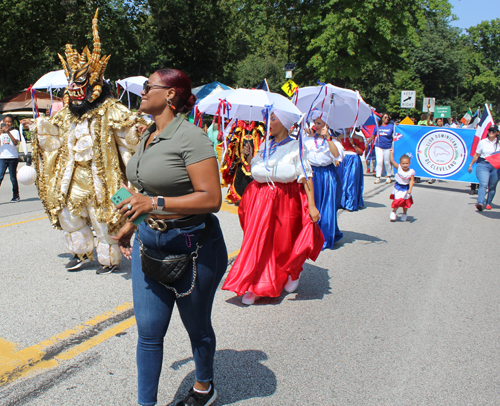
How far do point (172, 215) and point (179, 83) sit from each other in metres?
0.65

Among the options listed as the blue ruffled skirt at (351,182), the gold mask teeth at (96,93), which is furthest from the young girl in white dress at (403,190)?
the gold mask teeth at (96,93)

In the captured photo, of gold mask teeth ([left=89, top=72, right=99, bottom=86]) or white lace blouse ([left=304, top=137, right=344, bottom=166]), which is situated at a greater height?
gold mask teeth ([left=89, top=72, right=99, bottom=86])

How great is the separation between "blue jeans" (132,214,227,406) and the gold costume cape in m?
2.30

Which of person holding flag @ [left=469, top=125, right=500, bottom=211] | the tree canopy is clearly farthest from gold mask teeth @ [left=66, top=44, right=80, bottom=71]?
the tree canopy

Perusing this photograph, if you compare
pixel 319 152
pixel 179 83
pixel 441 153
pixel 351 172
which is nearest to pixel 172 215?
pixel 179 83

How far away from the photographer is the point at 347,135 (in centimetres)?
899

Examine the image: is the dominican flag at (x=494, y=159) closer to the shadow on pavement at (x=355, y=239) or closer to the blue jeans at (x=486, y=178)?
the blue jeans at (x=486, y=178)

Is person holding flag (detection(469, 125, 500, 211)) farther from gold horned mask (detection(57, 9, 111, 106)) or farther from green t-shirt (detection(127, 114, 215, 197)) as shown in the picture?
green t-shirt (detection(127, 114, 215, 197))

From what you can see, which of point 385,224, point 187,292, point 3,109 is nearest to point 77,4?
point 3,109

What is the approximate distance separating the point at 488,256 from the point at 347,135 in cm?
369

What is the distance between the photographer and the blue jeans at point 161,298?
226cm

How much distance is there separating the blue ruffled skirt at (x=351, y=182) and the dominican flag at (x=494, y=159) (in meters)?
2.58

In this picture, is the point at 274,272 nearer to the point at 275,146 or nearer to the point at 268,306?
the point at 268,306

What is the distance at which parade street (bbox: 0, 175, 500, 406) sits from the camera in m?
2.81
